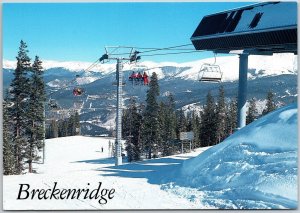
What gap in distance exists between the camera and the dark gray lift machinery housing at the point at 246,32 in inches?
594

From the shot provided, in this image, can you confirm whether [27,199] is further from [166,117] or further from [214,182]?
[166,117]

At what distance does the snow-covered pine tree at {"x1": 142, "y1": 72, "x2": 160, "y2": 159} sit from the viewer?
53344 millimetres

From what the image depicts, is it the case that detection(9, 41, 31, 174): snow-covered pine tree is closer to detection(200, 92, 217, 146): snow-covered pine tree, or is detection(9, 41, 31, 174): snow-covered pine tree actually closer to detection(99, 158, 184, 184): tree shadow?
detection(99, 158, 184, 184): tree shadow

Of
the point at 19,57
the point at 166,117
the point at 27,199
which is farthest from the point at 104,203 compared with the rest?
the point at 166,117

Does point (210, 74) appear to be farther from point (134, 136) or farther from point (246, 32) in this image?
point (134, 136)

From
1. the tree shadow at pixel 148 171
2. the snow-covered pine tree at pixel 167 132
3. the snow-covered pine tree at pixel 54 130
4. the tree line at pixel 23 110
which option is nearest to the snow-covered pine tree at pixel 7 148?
the tree line at pixel 23 110

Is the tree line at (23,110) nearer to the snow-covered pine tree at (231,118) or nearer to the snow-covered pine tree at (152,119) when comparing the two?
the snow-covered pine tree at (152,119)

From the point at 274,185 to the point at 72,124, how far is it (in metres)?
98.7

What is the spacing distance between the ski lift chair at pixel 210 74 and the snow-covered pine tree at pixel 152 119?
33606 millimetres

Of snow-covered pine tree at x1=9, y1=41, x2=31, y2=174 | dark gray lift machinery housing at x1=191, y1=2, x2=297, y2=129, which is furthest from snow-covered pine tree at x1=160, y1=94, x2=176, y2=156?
dark gray lift machinery housing at x1=191, y1=2, x2=297, y2=129

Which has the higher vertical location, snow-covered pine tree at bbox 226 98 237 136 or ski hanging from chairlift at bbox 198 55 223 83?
ski hanging from chairlift at bbox 198 55 223 83

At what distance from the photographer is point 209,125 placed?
2527 inches

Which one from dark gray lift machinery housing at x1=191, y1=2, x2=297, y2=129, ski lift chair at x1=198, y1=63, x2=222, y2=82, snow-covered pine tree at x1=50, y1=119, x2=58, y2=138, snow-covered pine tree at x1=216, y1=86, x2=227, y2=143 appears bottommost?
snow-covered pine tree at x1=50, y1=119, x2=58, y2=138

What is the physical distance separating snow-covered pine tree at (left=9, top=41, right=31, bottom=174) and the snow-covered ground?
18.2m
